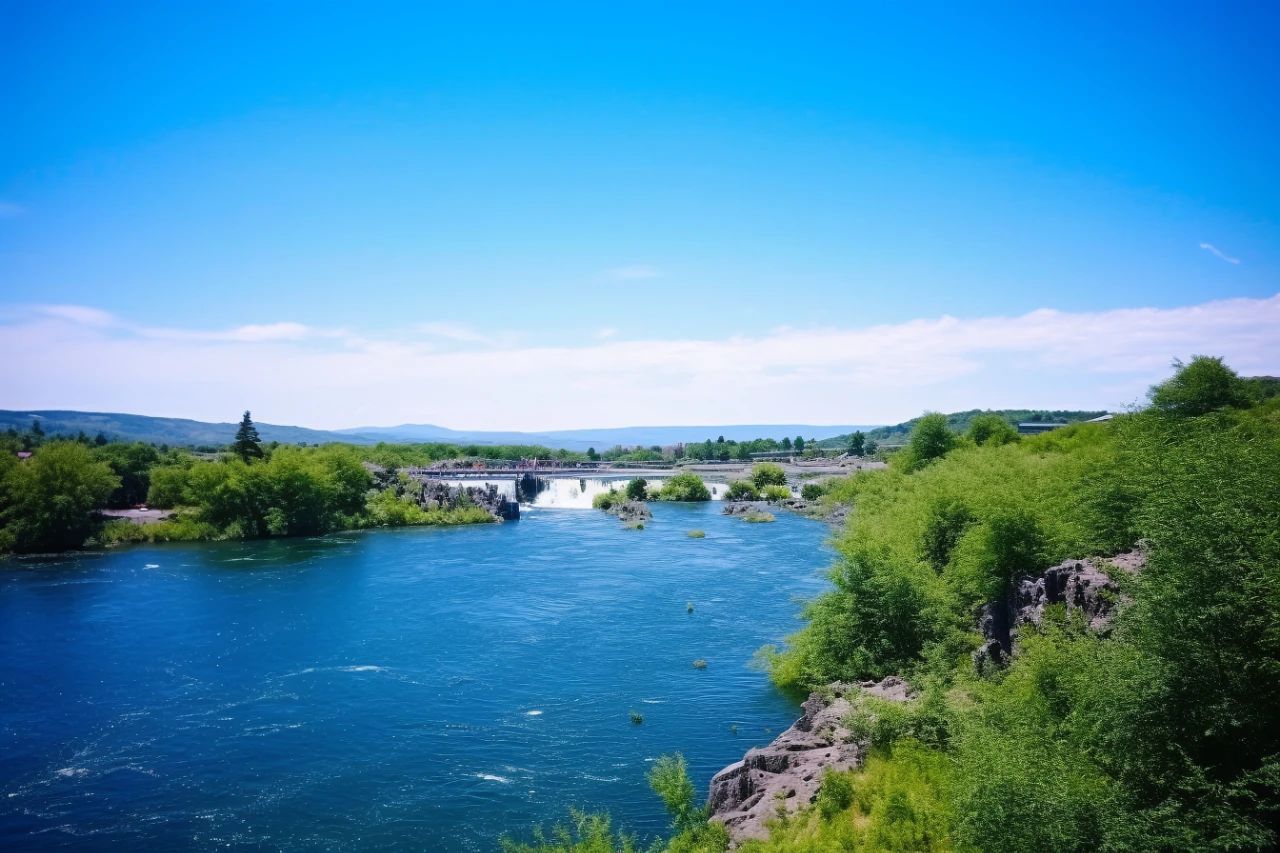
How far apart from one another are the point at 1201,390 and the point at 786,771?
32.1 meters

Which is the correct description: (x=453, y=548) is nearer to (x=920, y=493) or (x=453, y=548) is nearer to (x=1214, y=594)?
(x=920, y=493)

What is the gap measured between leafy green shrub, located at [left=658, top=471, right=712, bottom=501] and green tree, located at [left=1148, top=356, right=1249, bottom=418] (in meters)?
77.7

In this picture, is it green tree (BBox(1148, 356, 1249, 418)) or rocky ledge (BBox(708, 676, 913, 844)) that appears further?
green tree (BBox(1148, 356, 1249, 418))

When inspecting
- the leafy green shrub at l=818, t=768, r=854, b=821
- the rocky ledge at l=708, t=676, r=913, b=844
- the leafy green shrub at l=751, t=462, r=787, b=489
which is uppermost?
the leafy green shrub at l=751, t=462, r=787, b=489

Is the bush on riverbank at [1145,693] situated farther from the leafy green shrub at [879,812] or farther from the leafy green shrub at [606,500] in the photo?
the leafy green shrub at [606,500]

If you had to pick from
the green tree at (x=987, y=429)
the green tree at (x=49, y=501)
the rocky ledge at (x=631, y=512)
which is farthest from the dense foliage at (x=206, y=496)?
the green tree at (x=987, y=429)

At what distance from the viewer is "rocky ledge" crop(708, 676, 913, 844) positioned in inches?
761

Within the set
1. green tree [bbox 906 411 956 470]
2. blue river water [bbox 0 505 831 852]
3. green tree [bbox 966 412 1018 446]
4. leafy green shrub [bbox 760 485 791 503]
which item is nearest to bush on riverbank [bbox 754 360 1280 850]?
blue river water [bbox 0 505 831 852]

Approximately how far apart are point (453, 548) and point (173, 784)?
44.6 meters

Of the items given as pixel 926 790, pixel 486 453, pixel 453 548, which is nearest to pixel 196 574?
pixel 453 548

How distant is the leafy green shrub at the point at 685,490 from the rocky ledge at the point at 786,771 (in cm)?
8803

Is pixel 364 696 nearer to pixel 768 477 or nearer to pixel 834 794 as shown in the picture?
pixel 834 794

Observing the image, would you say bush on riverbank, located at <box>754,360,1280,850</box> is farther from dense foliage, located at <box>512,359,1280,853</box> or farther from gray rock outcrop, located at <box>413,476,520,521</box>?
gray rock outcrop, located at <box>413,476,520,521</box>

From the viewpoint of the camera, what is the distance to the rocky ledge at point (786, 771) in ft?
63.4
